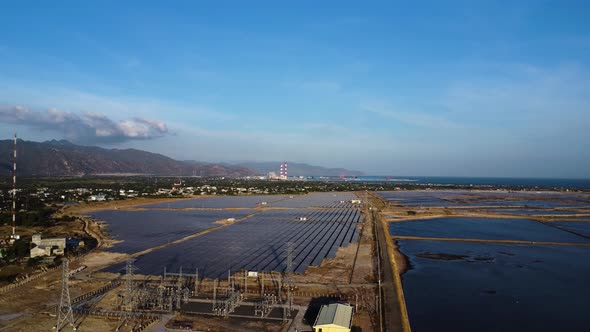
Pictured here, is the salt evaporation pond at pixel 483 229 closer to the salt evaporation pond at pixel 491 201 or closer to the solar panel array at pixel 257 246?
the solar panel array at pixel 257 246

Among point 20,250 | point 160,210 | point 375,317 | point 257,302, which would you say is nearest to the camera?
point 375,317

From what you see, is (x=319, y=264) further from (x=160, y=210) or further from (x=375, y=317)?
(x=160, y=210)

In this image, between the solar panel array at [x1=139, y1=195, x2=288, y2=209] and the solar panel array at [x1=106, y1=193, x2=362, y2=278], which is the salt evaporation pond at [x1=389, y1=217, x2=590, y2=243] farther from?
the solar panel array at [x1=139, y1=195, x2=288, y2=209]

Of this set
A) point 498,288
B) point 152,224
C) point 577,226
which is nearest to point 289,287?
point 498,288

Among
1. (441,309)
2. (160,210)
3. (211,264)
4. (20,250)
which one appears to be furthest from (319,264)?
(160,210)

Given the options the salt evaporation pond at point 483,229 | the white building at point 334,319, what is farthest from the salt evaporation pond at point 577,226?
the white building at point 334,319
